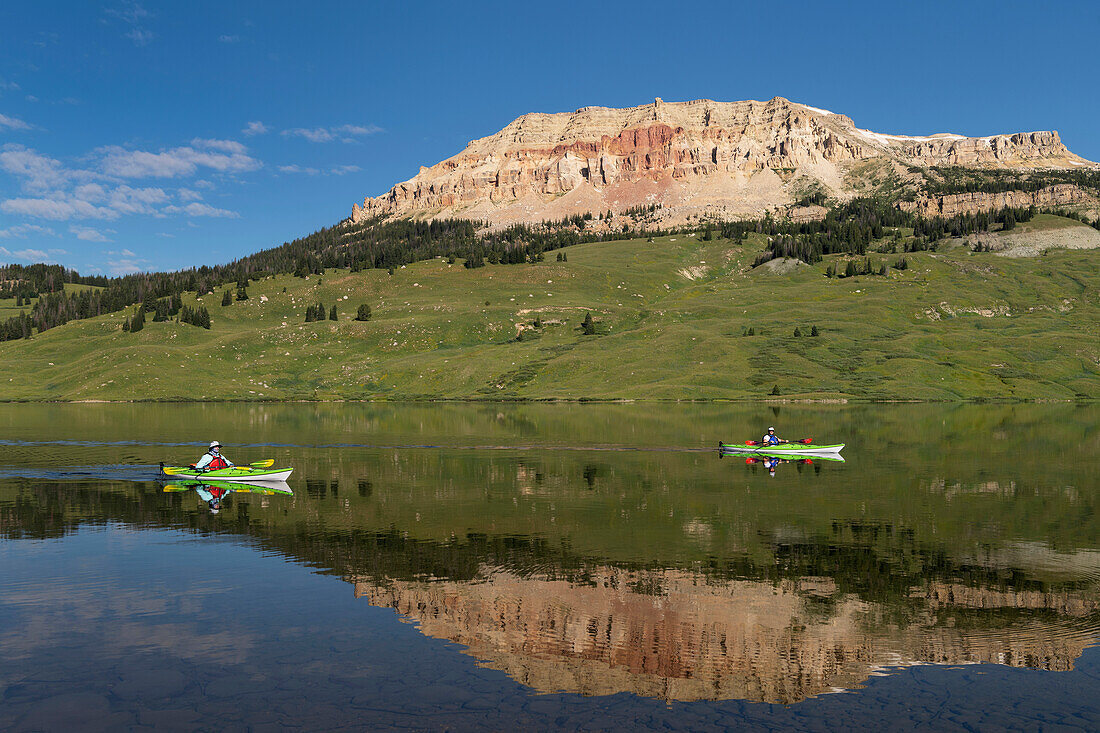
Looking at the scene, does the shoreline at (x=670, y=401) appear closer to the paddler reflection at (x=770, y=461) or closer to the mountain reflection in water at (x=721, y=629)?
the paddler reflection at (x=770, y=461)

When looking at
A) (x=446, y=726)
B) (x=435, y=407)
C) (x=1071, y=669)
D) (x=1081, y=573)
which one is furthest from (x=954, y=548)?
(x=435, y=407)

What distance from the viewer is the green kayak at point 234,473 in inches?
2399

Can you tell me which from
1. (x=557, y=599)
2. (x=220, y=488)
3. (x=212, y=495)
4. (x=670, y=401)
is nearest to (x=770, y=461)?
(x=220, y=488)

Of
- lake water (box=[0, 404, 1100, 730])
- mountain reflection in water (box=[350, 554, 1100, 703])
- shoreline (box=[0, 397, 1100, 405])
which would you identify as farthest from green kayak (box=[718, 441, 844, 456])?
shoreline (box=[0, 397, 1100, 405])

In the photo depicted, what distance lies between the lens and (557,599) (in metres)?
28.6

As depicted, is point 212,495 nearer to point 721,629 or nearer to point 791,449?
point 721,629

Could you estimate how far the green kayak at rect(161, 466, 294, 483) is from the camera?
200 ft

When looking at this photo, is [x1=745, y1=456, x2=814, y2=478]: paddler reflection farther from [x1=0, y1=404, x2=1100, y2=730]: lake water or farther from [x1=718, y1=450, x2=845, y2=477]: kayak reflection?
[x1=0, y1=404, x2=1100, y2=730]: lake water

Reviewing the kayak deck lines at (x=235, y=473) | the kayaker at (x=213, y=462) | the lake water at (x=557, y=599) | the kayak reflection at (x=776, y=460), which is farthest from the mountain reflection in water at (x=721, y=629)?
the kayak reflection at (x=776, y=460)

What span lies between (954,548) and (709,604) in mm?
16677

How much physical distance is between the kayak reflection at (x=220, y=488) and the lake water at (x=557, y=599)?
3.79 ft

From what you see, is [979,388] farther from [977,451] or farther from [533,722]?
[533,722]

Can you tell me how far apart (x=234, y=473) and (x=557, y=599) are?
137 feet

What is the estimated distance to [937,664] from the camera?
22641mm
